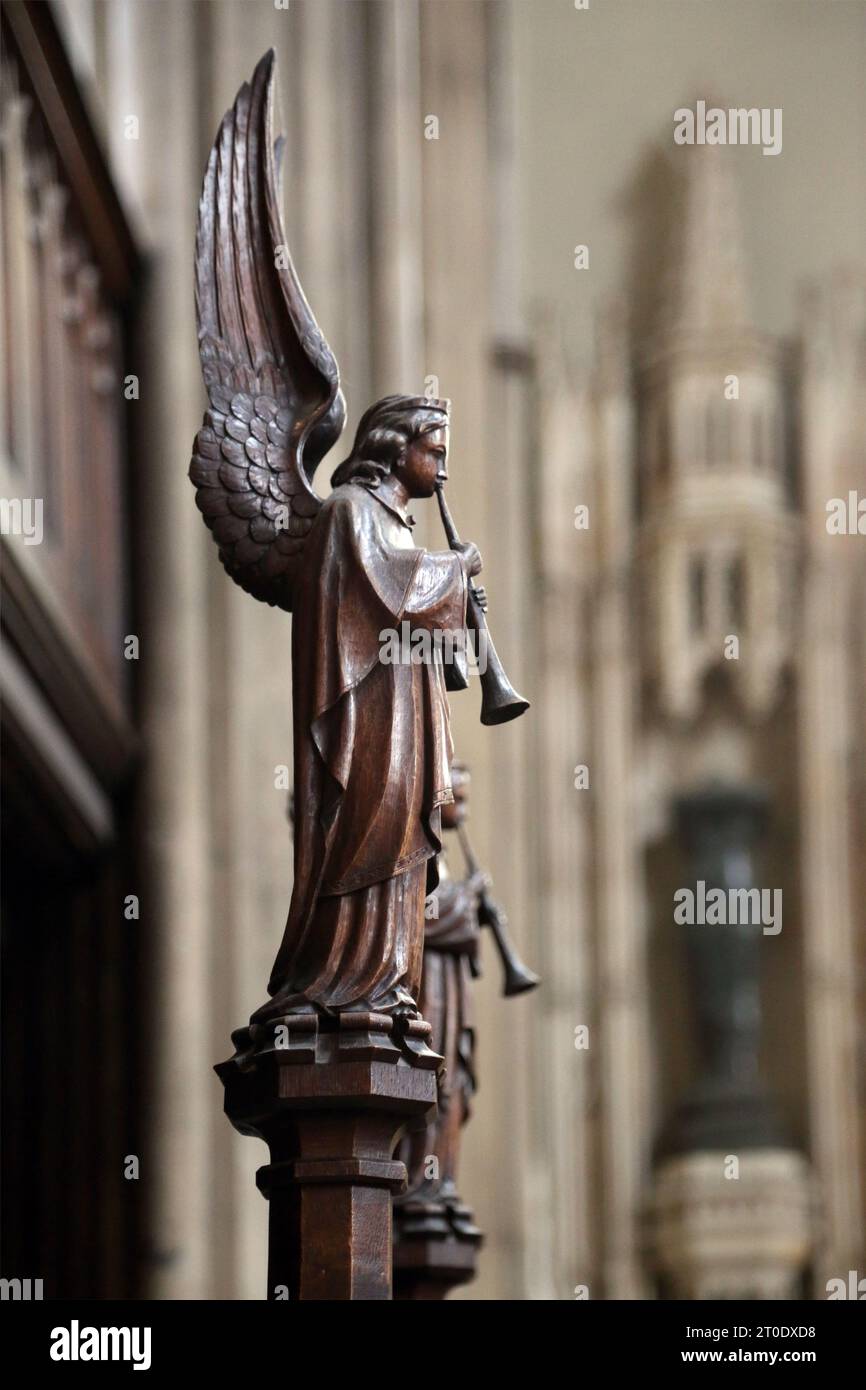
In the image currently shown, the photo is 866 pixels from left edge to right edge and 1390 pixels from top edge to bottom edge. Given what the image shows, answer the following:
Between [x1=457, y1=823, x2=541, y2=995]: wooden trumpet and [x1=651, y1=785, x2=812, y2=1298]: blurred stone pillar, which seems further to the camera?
[x1=651, y1=785, x2=812, y2=1298]: blurred stone pillar

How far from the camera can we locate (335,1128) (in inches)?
150

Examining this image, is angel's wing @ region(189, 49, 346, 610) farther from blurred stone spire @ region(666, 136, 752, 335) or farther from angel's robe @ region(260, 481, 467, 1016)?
blurred stone spire @ region(666, 136, 752, 335)

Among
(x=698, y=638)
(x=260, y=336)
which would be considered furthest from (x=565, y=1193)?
(x=260, y=336)

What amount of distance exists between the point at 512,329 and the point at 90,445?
4175 mm

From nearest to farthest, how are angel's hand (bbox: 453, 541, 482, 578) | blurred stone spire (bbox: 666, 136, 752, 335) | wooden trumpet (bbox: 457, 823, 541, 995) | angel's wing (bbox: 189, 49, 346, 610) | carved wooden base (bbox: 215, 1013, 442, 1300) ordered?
carved wooden base (bbox: 215, 1013, 442, 1300) → angel's hand (bbox: 453, 541, 482, 578) → angel's wing (bbox: 189, 49, 346, 610) → wooden trumpet (bbox: 457, 823, 541, 995) → blurred stone spire (bbox: 666, 136, 752, 335)

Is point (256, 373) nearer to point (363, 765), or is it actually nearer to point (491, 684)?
point (491, 684)

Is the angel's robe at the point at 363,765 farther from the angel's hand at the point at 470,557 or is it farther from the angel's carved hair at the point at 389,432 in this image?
the angel's carved hair at the point at 389,432

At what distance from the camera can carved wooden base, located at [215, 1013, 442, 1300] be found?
375 centimetres

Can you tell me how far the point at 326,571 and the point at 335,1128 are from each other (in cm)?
90

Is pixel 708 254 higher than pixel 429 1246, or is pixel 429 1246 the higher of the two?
pixel 708 254

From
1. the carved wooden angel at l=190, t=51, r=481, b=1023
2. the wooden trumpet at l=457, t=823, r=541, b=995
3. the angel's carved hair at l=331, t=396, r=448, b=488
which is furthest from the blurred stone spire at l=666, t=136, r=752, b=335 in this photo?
the angel's carved hair at l=331, t=396, r=448, b=488

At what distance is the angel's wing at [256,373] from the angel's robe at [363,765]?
0.18 meters

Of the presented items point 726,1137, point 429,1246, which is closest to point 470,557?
point 429,1246

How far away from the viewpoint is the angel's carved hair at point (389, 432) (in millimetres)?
4242
